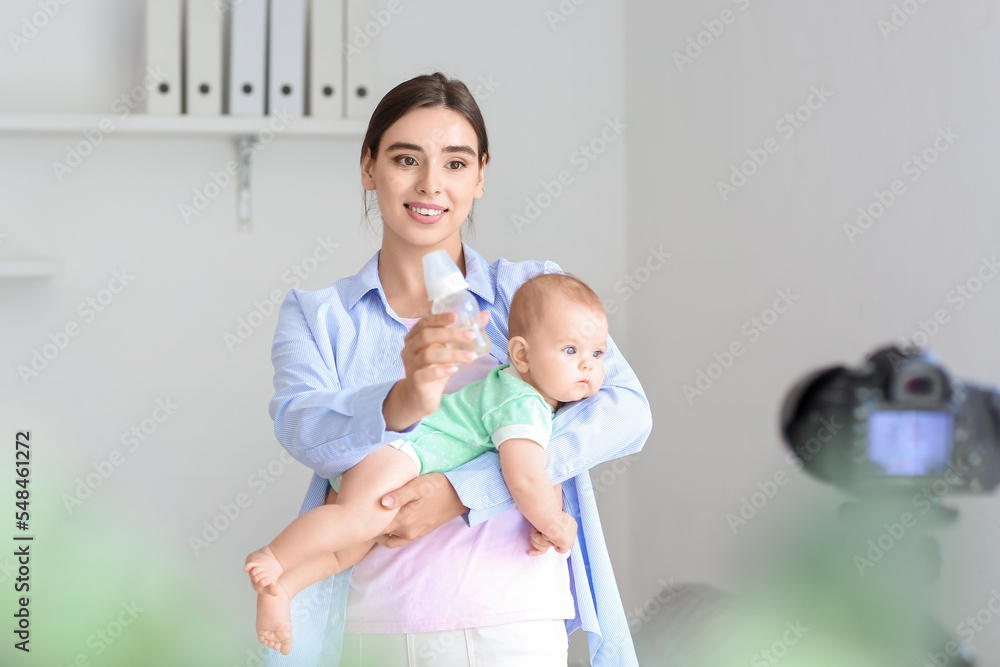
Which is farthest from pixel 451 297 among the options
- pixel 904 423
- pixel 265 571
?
pixel 904 423

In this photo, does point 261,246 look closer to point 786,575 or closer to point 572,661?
point 572,661

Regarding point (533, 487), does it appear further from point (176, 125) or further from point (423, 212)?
point (176, 125)

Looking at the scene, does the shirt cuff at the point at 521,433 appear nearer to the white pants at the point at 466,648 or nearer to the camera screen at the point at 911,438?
the white pants at the point at 466,648

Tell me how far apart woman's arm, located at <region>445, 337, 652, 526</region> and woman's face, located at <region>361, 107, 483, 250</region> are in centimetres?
35

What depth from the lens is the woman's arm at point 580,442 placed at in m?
1.35

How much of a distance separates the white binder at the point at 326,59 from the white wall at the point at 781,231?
95 centimetres

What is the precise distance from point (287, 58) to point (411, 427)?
1820 millimetres

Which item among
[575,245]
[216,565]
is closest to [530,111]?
[575,245]

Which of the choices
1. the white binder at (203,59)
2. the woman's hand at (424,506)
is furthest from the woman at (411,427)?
the white binder at (203,59)

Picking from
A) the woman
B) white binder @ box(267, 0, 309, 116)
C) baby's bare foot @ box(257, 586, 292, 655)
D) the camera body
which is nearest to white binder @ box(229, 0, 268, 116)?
white binder @ box(267, 0, 309, 116)

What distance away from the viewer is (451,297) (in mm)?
1199

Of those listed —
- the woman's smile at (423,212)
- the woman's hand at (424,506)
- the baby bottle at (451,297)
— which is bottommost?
the woman's hand at (424,506)

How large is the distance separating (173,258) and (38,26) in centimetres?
77

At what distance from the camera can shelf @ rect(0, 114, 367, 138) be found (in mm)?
2594
